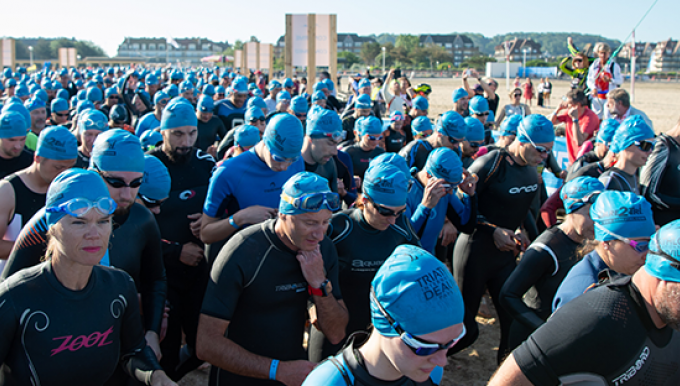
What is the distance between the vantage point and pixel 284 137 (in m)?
3.94

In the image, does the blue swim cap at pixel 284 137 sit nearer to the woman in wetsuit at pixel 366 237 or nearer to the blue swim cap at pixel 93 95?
the woman in wetsuit at pixel 366 237

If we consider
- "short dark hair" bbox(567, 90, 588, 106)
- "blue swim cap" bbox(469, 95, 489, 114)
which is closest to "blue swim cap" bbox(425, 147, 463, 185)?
"blue swim cap" bbox(469, 95, 489, 114)

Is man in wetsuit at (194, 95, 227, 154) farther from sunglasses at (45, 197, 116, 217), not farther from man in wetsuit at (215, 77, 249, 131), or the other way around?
sunglasses at (45, 197, 116, 217)

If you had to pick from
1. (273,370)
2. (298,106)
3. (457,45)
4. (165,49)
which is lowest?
(273,370)

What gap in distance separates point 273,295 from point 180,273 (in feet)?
5.67

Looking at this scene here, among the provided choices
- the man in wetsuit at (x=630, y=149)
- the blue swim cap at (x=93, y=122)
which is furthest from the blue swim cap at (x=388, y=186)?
the blue swim cap at (x=93, y=122)

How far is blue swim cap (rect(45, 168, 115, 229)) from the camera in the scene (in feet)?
7.34

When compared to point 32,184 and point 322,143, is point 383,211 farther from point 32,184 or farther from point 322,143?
point 32,184

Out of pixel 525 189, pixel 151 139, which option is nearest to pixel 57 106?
pixel 151 139

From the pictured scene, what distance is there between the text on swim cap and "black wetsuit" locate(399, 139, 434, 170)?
4.30 m

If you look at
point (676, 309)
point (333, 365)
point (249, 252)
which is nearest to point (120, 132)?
point (249, 252)

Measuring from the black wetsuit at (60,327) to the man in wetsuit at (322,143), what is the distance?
9.21ft

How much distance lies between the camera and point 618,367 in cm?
201

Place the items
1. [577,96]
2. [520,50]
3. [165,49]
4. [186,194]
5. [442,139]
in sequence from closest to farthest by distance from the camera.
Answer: [186,194] < [442,139] < [577,96] < [520,50] < [165,49]
